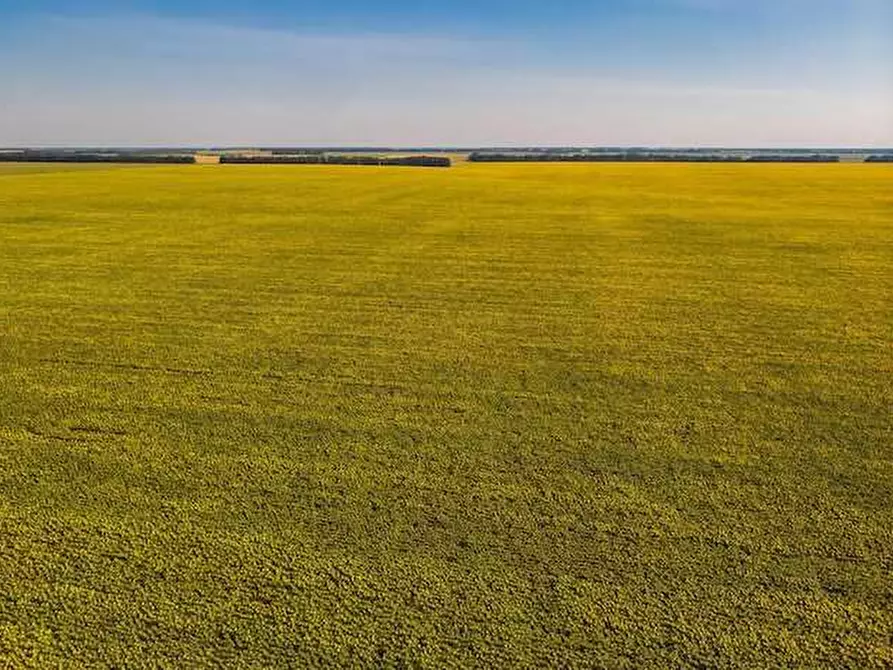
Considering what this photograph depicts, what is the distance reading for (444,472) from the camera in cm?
451

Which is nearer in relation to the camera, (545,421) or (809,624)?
(809,624)

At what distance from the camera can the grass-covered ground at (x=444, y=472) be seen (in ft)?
10.2

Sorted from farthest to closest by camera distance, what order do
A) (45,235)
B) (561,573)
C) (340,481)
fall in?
(45,235) < (340,481) < (561,573)

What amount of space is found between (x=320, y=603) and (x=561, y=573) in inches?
47.7

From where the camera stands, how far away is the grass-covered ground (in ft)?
10.2

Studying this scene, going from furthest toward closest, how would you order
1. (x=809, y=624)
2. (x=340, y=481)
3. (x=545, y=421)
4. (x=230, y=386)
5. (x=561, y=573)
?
(x=230, y=386)
(x=545, y=421)
(x=340, y=481)
(x=561, y=573)
(x=809, y=624)

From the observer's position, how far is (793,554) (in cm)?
365

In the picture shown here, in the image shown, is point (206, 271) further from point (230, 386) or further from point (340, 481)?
point (340, 481)

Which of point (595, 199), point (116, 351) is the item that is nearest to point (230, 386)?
point (116, 351)

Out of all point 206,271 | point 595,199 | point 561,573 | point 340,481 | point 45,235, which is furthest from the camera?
point 595,199

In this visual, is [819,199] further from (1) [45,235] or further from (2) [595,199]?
(1) [45,235]

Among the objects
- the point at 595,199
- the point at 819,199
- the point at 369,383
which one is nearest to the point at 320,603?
the point at 369,383

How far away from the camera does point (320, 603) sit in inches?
128

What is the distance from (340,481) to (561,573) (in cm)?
157
